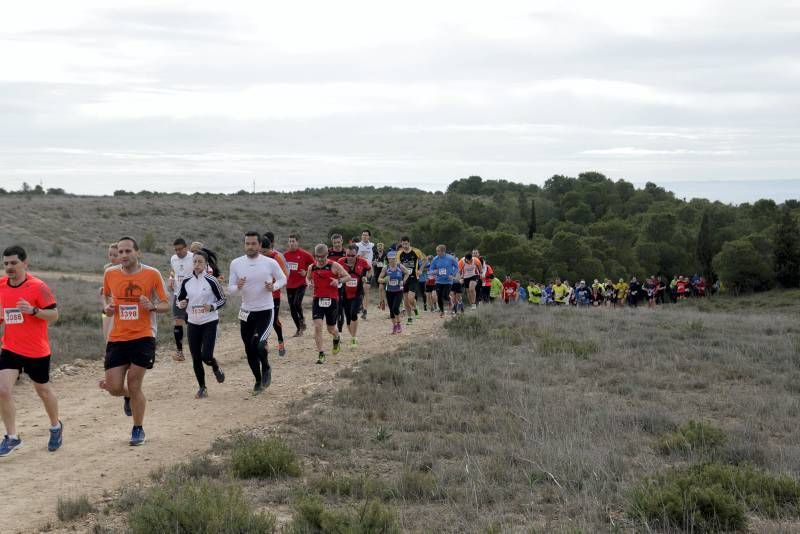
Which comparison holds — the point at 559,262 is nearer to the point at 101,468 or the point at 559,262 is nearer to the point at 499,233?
the point at 499,233

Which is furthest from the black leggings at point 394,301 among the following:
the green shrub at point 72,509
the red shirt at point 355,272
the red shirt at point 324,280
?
the green shrub at point 72,509

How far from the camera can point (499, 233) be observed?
60.6m

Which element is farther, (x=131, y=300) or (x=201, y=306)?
(x=201, y=306)

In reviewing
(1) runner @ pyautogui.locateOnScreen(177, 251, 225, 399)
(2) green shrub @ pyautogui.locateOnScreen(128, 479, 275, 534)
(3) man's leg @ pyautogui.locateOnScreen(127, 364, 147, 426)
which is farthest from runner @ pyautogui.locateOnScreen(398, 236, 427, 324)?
(2) green shrub @ pyautogui.locateOnScreen(128, 479, 275, 534)

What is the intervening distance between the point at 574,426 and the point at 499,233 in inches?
2051

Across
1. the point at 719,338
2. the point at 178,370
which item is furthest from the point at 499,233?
the point at 178,370

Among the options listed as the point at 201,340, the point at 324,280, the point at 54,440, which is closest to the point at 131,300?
the point at 54,440

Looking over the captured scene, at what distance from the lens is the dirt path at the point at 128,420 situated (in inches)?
291

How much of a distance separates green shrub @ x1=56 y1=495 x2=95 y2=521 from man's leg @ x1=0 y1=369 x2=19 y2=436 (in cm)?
200

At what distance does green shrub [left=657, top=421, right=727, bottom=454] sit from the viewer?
8198 mm

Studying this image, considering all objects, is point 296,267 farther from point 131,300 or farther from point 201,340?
point 131,300

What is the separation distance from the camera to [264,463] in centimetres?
745

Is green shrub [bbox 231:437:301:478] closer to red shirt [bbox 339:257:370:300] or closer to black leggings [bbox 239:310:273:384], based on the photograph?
black leggings [bbox 239:310:273:384]

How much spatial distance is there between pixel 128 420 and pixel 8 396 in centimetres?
200
